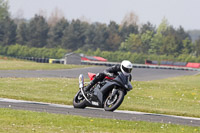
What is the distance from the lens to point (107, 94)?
1520cm

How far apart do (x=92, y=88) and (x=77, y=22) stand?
126m

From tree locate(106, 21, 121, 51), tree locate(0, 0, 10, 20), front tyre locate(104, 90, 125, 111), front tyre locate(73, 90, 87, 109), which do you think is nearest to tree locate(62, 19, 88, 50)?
tree locate(106, 21, 121, 51)

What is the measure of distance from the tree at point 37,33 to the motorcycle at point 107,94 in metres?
114

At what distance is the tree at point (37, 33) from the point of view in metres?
130

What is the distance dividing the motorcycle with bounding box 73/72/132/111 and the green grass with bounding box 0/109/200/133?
2.47 meters

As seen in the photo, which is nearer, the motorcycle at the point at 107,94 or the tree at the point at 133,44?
the motorcycle at the point at 107,94

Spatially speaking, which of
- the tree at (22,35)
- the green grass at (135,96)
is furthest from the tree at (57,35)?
the green grass at (135,96)

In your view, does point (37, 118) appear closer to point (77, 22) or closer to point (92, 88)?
point (92, 88)

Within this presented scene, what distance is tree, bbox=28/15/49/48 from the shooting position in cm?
12950

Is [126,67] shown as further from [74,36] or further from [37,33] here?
[74,36]

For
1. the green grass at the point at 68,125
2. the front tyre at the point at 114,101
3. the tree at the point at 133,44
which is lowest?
the green grass at the point at 68,125

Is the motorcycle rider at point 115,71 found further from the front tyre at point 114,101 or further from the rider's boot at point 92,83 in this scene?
the front tyre at point 114,101

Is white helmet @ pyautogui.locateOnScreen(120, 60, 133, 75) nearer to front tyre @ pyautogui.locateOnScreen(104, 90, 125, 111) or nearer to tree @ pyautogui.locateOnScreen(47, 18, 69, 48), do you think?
front tyre @ pyautogui.locateOnScreen(104, 90, 125, 111)

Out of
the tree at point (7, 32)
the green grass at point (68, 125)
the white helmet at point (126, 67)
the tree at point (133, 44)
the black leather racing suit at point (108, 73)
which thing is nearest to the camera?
the green grass at point (68, 125)
